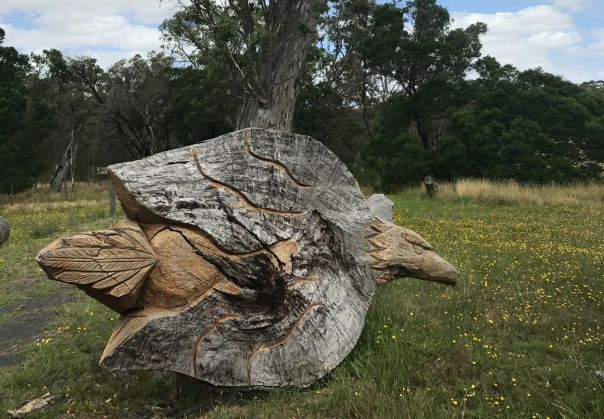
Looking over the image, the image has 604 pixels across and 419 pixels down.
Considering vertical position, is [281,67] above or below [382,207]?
above

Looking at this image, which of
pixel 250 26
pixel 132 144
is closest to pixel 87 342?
pixel 250 26

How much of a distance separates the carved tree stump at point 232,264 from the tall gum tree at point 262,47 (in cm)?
526

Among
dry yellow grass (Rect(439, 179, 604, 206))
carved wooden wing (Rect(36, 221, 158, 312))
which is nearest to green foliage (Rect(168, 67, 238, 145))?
dry yellow grass (Rect(439, 179, 604, 206))

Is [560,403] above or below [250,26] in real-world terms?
below

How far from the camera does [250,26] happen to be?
395 inches

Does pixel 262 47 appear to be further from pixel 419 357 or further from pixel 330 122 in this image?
pixel 330 122

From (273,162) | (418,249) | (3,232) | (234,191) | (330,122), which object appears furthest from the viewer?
(330,122)

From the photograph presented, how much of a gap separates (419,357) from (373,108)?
1222 inches

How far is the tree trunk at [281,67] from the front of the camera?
8875 millimetres

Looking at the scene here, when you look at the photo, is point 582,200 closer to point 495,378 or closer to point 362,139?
point 495,378

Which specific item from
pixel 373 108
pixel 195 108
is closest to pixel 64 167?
pixel 195 108

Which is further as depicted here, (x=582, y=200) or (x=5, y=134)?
(x=5, y=134)

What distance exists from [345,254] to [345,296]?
0.32 m

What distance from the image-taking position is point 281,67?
30.1 feet
